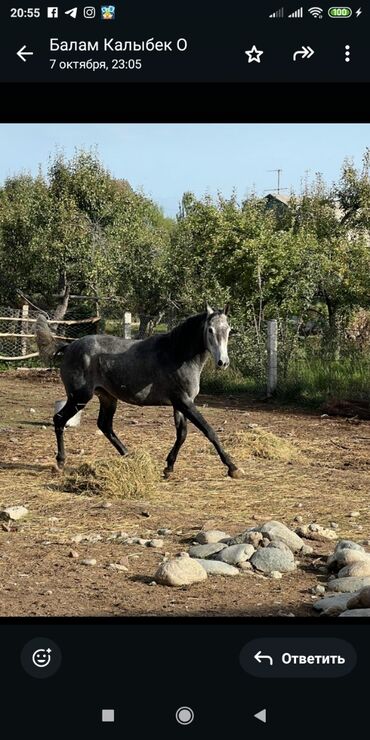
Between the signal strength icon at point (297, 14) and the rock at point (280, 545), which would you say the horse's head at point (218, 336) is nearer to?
the rock at point (280, 545)

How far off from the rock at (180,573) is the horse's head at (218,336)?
322 centimetres

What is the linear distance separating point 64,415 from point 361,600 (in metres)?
5.52

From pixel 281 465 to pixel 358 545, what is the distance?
3745 mm

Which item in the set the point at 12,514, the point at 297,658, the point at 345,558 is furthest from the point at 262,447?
the point at 297,658

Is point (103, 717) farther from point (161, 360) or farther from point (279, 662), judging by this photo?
point (161, 360)

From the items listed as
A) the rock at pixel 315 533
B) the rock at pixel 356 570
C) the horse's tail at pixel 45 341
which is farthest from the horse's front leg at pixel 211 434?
the rock at pixel 356 570

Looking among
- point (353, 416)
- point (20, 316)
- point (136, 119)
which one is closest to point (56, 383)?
point (20, 316)

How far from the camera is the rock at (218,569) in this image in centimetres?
519

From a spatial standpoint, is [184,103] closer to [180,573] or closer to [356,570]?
[180,573]

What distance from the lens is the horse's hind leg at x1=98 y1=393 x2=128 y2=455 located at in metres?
9.37

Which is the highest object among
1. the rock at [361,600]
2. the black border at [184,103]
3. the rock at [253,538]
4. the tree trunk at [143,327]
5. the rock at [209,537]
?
the black border at [184,103]

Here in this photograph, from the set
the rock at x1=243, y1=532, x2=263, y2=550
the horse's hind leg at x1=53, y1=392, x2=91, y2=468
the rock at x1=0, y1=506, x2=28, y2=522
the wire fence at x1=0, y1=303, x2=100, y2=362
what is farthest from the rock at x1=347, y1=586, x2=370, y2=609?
the wire fence at x1=0, y1=303, x2=100, y2=362

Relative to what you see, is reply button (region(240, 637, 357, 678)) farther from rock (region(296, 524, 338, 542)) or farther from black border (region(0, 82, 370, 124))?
rock (region(296, 524, 338, 542))

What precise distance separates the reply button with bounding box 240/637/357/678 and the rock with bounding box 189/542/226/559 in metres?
3.39
